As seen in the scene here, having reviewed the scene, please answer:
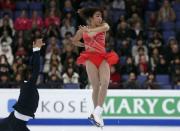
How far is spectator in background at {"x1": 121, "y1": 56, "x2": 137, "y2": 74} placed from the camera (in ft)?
40.1

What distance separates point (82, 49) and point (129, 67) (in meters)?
1.54

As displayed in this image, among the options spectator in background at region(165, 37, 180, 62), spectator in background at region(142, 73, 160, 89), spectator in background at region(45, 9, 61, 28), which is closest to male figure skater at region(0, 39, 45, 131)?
spectator in background at region(142, 73, 160, 89)

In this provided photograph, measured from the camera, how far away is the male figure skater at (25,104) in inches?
234

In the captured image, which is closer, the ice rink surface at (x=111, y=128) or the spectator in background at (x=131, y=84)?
the ice rink surface at (x=111, y=128)

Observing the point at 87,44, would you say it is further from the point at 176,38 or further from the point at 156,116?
the point at 176,38

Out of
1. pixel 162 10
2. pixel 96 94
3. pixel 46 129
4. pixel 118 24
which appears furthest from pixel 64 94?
pixel 162 10

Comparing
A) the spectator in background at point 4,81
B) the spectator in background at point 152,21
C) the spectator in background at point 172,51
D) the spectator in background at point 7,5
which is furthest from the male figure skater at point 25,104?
the spectator in background at point 7,5

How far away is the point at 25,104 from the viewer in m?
5.99

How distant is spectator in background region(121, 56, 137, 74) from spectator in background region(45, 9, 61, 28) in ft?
7.20

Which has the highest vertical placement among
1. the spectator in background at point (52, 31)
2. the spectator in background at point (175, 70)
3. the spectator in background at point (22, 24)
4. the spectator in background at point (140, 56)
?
the spectator in background at point (22, 24)

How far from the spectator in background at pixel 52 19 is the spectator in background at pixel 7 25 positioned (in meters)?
0.85

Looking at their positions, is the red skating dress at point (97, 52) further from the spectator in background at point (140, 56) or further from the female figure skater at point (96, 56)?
the spectator in background at point (140, 56)

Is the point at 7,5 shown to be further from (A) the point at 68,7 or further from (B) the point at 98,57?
(B) the point at 98,57

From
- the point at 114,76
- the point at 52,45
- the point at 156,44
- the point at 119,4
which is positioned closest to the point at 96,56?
the point at 114,76
